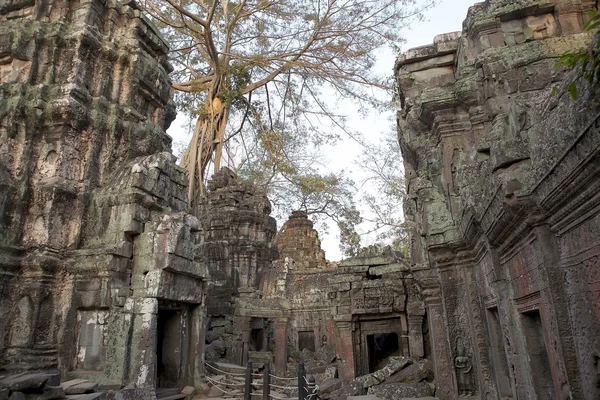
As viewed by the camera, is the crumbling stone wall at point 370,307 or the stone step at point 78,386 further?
the crumbling stone wall at point 370,307

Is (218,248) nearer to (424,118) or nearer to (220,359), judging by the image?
Answer: (220,359)

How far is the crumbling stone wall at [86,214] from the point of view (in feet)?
19.3

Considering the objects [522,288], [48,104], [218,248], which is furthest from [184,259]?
[218,248]

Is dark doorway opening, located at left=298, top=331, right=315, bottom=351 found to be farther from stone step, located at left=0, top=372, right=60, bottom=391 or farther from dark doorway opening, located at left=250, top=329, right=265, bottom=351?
stone step, located at left=0, top=372, right=60, bottom=391

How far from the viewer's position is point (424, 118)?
585cm

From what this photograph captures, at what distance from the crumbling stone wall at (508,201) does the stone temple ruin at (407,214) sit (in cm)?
2

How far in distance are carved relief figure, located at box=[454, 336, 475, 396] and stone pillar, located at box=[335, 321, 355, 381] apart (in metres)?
5.42

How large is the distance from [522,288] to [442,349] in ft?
9.26

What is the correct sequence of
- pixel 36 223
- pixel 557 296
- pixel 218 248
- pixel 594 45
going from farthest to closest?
pixel 218 248, pixel 36 223, pixel 557 296, pixel 594 45

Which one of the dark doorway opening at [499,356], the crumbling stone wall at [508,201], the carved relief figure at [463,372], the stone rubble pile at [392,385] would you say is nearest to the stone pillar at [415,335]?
the stone rubble pile at [392,385]

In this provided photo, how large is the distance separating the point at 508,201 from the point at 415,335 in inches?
311

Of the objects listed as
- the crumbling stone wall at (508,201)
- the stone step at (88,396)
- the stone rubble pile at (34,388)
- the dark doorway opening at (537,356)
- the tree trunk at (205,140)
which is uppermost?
the tree trunk at (205,140)

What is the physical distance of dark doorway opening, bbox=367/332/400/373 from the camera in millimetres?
11462

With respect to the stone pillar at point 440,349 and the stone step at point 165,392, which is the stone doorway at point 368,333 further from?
the stone step at point 165,392
